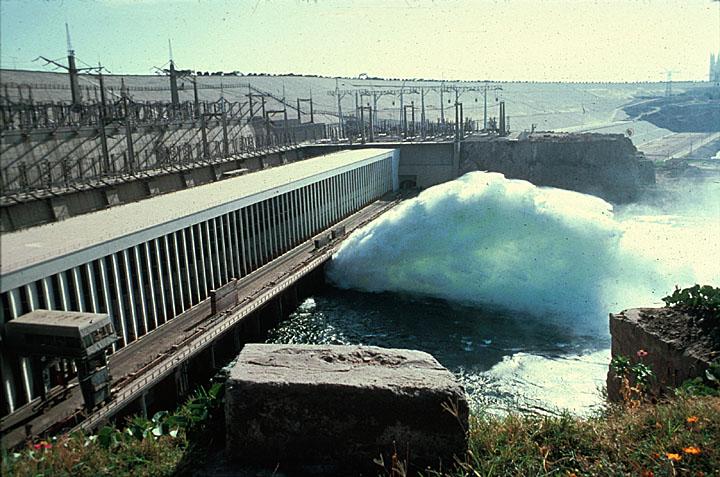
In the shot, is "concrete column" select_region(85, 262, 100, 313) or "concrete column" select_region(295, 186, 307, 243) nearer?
"concrete column" select_region(85, 262, 100, 313)

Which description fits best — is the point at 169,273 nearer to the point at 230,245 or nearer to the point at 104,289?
the point at 104,289

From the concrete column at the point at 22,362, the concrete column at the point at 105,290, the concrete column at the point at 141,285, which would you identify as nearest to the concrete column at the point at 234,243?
the concrete column at the point at 141,285

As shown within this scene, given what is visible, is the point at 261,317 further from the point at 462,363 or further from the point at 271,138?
the point at 271,138

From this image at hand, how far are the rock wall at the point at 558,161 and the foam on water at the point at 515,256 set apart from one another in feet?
90.1

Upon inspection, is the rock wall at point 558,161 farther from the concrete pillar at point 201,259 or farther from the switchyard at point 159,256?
the concrete pillar at point 201,259

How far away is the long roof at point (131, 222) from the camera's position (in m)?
12.5

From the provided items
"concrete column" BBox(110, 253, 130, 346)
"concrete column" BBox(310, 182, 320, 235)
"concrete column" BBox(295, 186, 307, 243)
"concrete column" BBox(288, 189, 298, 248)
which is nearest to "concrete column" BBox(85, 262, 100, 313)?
"concrete column" BBox(110, 253, 130, 346)

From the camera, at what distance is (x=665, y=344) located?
12.2 meters

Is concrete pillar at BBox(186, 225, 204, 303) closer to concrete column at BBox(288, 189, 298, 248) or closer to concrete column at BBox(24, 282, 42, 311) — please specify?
concrete column at BBox(24, 282, 42, 311)

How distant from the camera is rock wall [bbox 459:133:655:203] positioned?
2386 inches

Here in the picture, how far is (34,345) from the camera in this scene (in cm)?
1382

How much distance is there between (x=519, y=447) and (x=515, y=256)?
22.9m

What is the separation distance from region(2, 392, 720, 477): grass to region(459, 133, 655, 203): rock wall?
181 feet

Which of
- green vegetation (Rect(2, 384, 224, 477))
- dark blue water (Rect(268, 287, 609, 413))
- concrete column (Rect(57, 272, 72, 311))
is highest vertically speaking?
green vegetation (Rect(2, 384, 224, 477))
